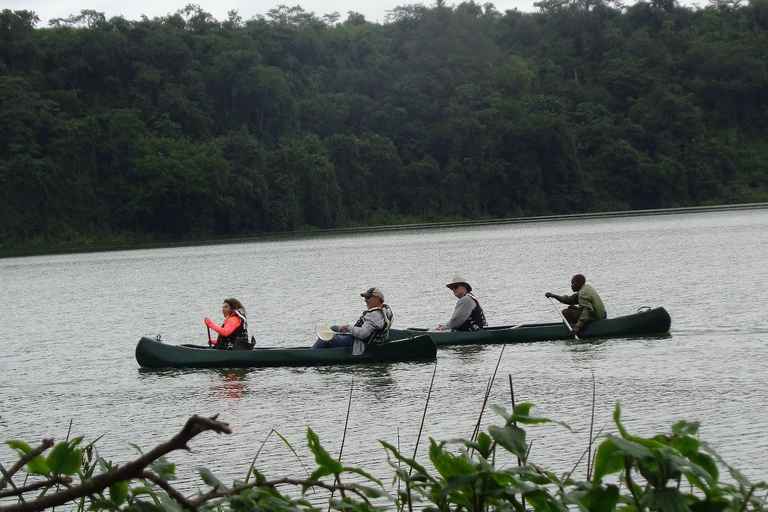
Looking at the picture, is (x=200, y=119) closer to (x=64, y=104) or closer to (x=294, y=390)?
(x=64, y=104)

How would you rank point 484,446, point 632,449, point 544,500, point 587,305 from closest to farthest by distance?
point 632,449 → point 544,500 → point 484,446 → point 587,305

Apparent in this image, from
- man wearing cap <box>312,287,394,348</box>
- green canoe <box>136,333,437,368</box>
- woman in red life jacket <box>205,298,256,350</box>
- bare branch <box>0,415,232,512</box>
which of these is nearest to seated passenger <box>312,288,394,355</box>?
man wearing cap <box>312,287,394,348</box>

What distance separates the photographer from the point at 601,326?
1639cm

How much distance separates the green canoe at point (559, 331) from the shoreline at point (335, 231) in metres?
54.3

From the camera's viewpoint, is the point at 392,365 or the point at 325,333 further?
the point at 325,333

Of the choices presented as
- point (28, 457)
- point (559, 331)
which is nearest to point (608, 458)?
point (28, 457)

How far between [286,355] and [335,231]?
2531 inches

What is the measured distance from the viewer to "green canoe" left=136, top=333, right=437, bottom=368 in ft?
49.1

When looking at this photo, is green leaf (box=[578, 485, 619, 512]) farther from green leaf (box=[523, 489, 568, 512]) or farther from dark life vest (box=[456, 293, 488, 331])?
dark life vest (box=[456, 293, 488, 331])

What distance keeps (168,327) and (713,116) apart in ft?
252

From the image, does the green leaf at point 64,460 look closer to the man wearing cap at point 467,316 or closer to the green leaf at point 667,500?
the green leaf at point 667,500

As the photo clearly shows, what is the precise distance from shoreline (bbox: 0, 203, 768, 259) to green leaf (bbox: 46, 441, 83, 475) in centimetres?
6685

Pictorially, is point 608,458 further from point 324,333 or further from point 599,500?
point 324,333

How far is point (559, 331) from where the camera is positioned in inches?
650
